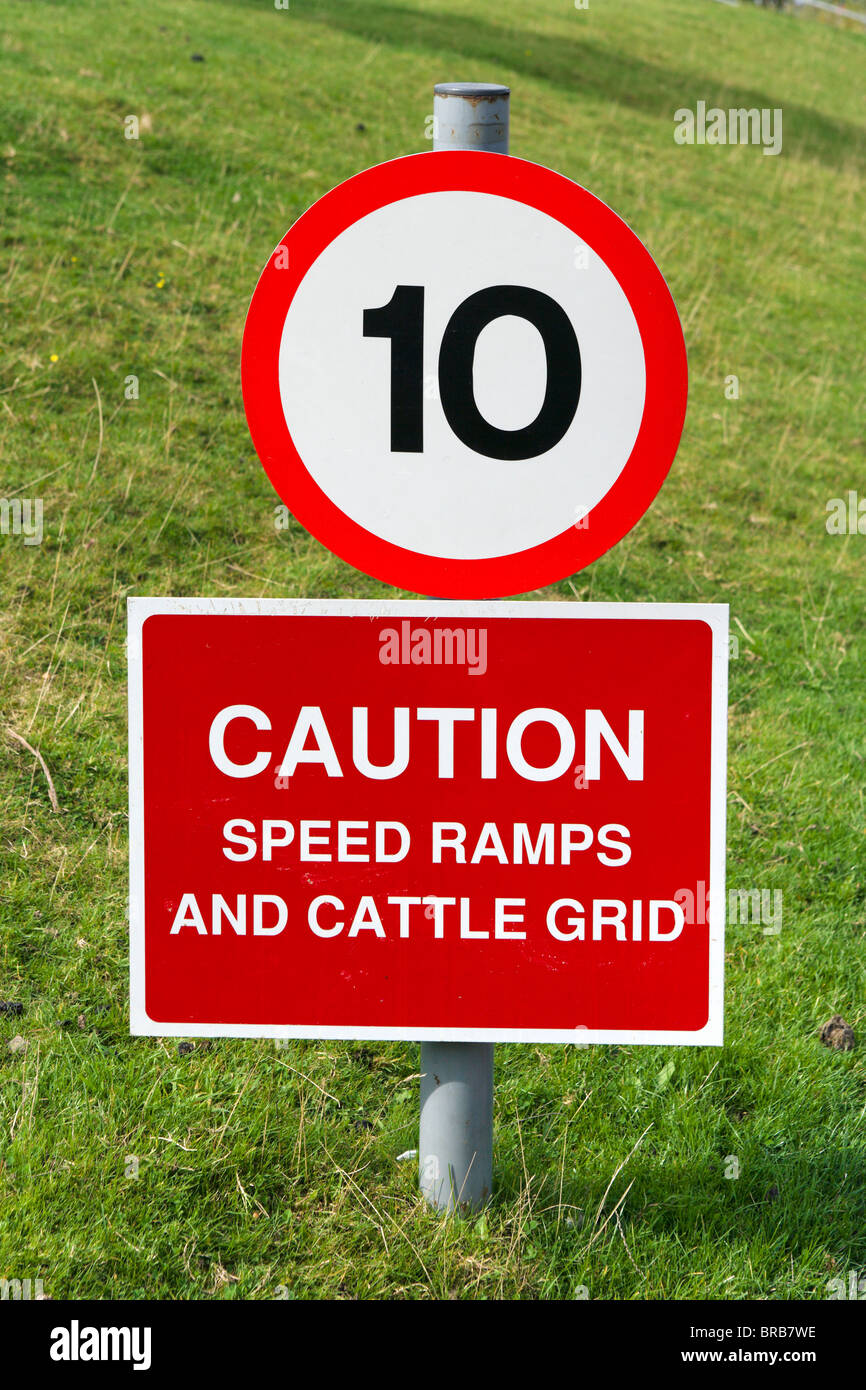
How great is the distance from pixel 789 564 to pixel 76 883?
3858mm

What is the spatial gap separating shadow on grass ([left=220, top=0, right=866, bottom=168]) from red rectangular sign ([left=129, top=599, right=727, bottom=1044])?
1230 cm

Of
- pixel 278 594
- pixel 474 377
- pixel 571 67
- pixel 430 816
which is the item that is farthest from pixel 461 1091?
pixel 571 67

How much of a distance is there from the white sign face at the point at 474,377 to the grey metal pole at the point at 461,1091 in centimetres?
15

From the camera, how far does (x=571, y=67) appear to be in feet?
56.1

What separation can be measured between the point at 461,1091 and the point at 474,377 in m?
1.20

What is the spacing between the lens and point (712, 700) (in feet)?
6.52

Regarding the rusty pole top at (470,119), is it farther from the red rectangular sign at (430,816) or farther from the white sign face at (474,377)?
the red rectangular sign at (430,816)

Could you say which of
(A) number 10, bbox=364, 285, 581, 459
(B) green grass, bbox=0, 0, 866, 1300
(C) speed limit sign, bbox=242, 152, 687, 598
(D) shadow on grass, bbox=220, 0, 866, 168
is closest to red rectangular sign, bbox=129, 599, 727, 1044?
(C) speed limit sign, bbox=242, 152, 687, 598

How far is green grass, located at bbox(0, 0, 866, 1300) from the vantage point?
2.50 meters

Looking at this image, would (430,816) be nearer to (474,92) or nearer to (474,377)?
(474,377)

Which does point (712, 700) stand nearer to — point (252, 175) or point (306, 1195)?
point (306, 1195)

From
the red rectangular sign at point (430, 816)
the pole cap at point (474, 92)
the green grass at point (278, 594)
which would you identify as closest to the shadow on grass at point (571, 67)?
the green grass at point (278, 594)

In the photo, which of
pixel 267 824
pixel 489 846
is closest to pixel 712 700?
pixel 489 846

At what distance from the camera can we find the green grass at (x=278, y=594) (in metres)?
2.50
